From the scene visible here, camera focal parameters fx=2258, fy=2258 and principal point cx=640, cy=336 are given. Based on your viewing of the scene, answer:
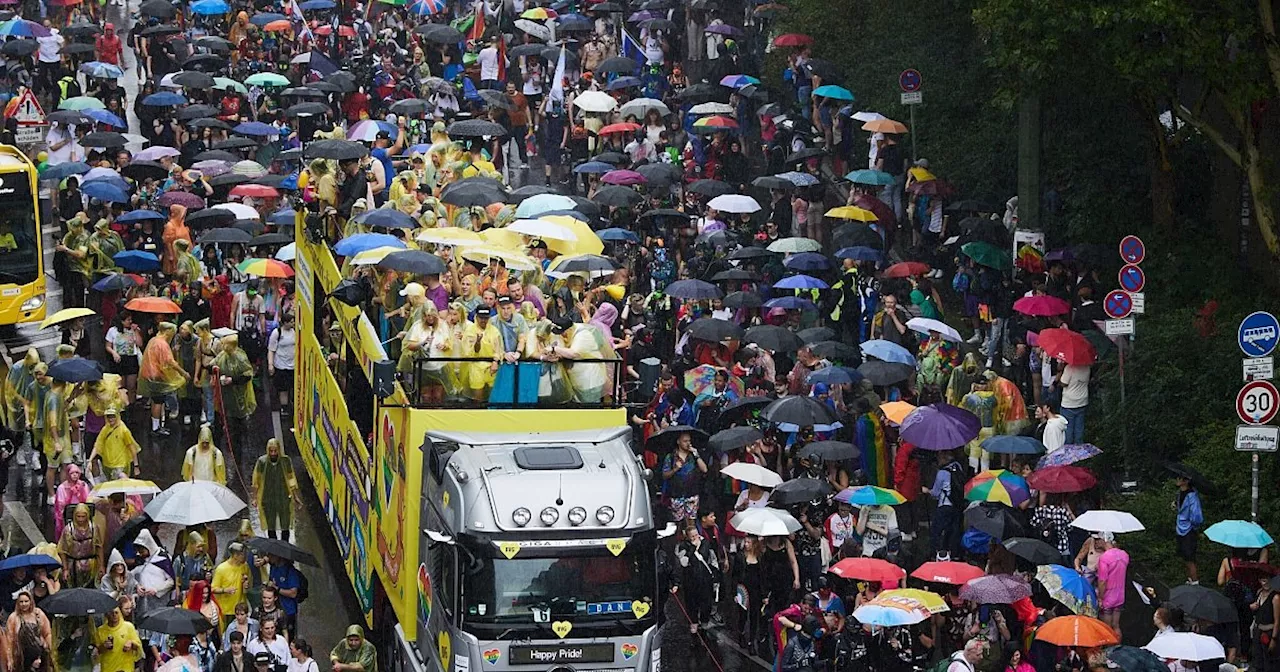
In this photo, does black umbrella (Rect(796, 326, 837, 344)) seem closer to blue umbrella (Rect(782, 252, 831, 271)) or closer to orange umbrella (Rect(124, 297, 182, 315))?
blue umbrella (Rect(782, 252, 831, 271))

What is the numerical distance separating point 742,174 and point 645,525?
823 inches

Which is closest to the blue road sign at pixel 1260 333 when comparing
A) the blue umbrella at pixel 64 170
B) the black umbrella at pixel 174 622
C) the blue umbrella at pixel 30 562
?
the black umbrella at pixel 174 622

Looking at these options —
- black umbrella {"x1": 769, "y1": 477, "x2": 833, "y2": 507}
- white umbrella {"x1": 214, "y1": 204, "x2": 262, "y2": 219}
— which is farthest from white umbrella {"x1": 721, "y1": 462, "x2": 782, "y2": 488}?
white umbrella {"x1": 214, "y1": 204, "x2": 262, "y2": 219}

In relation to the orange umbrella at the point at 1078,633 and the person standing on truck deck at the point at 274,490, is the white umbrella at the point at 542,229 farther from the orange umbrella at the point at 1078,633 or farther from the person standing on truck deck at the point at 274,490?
the orange umbrella at the point at 1078,633

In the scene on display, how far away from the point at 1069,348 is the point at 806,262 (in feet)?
18.3

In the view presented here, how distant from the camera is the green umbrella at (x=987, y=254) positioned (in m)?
30.8

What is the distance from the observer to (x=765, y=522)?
20953 millimetres

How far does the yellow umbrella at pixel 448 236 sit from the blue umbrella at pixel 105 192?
10.9 meters

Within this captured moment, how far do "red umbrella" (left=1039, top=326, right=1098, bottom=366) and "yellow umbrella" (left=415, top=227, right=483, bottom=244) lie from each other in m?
6.51

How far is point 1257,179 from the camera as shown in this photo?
89.5 ft

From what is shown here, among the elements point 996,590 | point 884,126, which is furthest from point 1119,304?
point 884,126

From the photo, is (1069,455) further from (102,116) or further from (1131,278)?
(102,116)

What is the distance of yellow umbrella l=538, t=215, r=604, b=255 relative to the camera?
92.4 ft

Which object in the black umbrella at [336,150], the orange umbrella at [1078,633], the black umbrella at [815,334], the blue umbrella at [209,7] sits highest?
the blue umbrella at [209,7]
